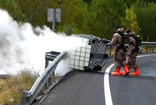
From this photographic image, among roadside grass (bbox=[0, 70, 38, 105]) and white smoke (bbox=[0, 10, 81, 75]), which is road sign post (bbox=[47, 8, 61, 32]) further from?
roadside grass (bbox=[0, 70, 38, 105])

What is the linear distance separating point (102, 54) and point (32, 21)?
27.3m

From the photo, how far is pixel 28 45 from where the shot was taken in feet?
49.3

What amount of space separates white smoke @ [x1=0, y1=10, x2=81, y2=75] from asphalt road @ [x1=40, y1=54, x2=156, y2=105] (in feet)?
5.35

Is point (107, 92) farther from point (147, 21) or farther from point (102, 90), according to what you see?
Answer: point (147, 21)

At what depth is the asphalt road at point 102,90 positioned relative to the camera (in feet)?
25.1

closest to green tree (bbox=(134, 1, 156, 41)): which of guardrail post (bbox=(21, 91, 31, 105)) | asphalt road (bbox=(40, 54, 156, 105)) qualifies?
asphalt road (bbox=(40, 54, 156, 105))

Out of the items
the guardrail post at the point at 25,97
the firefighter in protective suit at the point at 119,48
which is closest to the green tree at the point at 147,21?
the firefighter in protective suit at the point at 119,48

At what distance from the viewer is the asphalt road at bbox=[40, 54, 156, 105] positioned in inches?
301

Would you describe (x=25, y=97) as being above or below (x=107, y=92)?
above

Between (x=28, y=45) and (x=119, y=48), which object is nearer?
(x=119, y=48)

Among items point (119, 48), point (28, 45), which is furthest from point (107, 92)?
point (28, 45)

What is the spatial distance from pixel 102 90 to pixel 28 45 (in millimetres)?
6946

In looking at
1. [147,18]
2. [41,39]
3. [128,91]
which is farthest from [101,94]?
[147,18]

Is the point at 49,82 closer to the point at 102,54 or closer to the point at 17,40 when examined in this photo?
the point at 102,54
